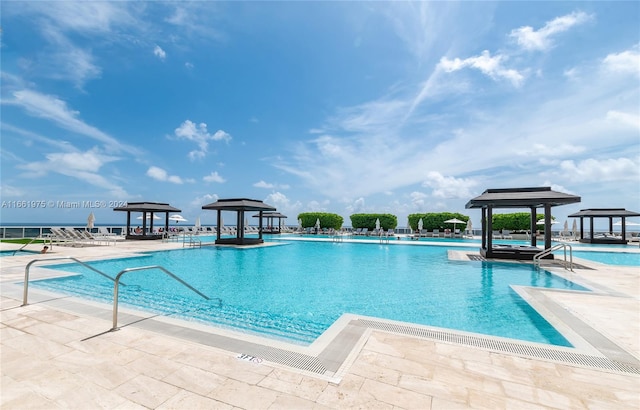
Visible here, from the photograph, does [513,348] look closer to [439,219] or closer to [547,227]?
[547,227]

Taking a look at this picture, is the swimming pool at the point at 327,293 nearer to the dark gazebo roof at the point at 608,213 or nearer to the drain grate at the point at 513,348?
the drain grate at the point at 513,348

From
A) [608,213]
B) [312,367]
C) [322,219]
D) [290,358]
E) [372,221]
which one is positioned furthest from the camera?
[322,219]

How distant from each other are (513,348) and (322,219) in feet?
111

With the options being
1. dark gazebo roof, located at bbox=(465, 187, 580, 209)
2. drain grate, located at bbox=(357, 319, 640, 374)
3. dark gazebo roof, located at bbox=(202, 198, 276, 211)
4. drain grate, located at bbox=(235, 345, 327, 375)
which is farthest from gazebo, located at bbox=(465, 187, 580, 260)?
dark gazebo roof, located at bbox=(202, 198, 276, 211)

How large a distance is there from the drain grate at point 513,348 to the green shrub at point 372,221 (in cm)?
3112

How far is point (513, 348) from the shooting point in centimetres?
367

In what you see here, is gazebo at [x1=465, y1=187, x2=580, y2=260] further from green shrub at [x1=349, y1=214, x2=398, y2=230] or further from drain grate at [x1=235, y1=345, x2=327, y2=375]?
green shrub at [x1=349, y1=214, x2=398, y2=230]

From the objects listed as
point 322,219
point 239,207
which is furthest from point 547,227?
point 322,219

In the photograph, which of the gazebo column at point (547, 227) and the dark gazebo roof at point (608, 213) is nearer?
the gazebo column at point (547, 227)

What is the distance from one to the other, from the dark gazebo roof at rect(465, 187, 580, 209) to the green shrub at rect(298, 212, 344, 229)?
2497 centimetres

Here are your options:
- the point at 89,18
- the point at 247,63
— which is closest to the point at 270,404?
the point at 89,18

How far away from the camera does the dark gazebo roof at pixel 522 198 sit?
11648mm

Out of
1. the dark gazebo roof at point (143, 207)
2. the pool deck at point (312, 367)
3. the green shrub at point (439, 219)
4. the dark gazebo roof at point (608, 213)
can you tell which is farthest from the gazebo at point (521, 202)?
the dark gazebo roof at point (143, 207)

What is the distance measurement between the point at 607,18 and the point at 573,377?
37.2ft
